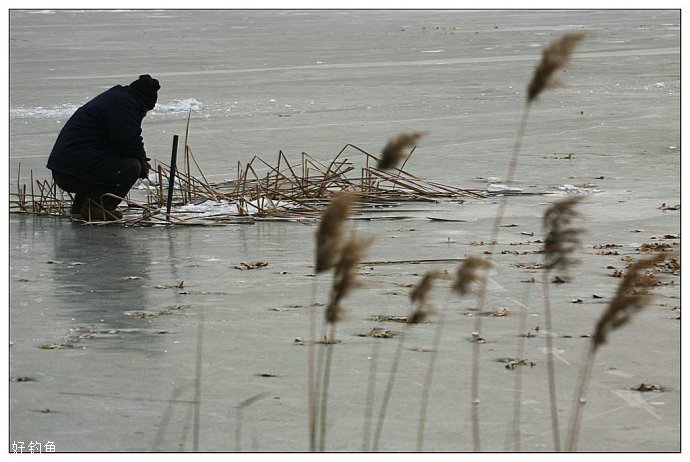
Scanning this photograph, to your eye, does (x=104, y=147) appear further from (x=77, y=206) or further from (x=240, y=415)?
(x=240, y=415)

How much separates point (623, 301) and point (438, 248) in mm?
5798

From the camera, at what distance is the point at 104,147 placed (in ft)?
34.0

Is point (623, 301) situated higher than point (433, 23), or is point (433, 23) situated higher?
point (433, 23)

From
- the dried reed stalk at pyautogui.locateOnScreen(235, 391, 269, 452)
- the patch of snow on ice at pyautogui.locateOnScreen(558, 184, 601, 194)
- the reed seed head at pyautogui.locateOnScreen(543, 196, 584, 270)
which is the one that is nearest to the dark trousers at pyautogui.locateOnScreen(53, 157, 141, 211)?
A: the patch of snow on ice at pyautogui.locateOnScreen(558, 184, 601, 194)

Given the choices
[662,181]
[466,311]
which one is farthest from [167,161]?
[466,311]

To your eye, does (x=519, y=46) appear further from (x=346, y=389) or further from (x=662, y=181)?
(x=346, y=389)

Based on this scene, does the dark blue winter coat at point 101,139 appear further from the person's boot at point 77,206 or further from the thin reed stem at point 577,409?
the thin reed stem at point 577,409

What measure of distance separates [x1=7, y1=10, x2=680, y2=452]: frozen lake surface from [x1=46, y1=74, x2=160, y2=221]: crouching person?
335mm

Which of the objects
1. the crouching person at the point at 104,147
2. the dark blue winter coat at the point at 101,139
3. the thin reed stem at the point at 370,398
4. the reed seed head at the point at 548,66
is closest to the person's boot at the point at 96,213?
the crouching person at the point at 104,147

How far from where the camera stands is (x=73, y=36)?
1622 inches

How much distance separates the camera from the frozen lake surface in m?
5.29

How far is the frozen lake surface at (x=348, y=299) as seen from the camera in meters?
5.29

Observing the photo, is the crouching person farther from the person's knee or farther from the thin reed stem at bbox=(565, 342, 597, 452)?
the thin reed stem at bbox=(565, 342, 597, 452)

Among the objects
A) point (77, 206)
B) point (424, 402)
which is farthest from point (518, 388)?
point (77, 206)
